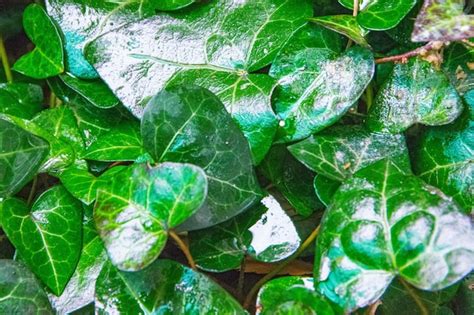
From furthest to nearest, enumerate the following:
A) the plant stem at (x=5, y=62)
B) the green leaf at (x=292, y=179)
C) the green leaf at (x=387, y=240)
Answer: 1. the plant stem at (x=5, y=62)
2. the green leaf at (x=292, y=179)
3. the green leaf at (x=387, y=240)

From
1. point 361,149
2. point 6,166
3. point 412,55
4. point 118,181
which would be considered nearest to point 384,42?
point 412,55

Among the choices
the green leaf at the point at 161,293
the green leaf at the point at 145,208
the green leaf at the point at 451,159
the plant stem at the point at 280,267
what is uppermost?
the green leaf at the point at 145,208

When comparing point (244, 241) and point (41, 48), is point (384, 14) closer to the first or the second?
point (244, 241)

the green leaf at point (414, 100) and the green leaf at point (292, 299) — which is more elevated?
the green leaf at point (414, 100)

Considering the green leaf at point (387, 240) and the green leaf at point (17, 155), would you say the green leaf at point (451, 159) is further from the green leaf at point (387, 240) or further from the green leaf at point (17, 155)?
the green leaf at point (17, 155)

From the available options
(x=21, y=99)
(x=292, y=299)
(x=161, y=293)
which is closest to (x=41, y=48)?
(x=21, y=99)

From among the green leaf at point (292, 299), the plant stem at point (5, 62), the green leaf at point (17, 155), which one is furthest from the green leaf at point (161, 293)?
the plant stem at point (5, 62)

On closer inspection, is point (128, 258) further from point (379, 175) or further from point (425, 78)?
point (425, 78)

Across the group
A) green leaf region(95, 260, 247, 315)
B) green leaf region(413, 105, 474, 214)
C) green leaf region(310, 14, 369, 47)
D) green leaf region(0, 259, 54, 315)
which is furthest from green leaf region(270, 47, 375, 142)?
green leaf region(0, 259, 54, 315)
